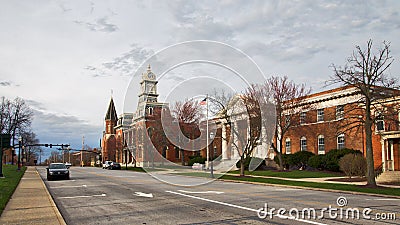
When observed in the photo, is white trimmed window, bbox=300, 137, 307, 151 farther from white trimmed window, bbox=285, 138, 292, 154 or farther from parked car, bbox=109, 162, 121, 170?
parked car, bbox=109, 162, 121, 170

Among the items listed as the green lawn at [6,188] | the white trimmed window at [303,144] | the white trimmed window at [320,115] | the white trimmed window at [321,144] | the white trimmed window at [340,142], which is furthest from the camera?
the white trimmed window at [303,144]

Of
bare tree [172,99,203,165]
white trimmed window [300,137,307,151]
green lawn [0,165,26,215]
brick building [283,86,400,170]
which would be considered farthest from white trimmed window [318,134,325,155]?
green lawn [0,165,26,215]

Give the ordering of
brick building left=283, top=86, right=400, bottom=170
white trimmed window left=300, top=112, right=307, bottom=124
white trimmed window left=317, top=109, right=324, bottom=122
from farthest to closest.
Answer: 1. white trimmed window left=317, top=109, right=324, bottom=122
2. white trimmed window left=300, top=112, right=307, bottom=124
3. brick building left=283, top=86, right=400, bottom=170

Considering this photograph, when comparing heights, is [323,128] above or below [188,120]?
above

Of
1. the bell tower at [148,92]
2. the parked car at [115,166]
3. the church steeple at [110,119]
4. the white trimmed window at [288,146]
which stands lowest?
the parked car at [115,166]

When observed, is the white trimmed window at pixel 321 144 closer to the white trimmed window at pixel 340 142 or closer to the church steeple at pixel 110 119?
the white trimmed window at pixel 340 142

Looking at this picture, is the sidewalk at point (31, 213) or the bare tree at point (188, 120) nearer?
the sidewalk at point (31, 213)

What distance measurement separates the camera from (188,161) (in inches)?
2347

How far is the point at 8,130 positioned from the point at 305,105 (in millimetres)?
47174

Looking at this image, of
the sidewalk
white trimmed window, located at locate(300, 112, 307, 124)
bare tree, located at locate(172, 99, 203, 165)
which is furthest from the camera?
white trimmed window, located at locate(300, 112, 307, 124)

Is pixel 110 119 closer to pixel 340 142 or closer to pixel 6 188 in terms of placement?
pixel 340 142

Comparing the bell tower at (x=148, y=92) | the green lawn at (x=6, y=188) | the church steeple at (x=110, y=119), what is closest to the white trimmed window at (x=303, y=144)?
the green lawn at (x=6, y=188)

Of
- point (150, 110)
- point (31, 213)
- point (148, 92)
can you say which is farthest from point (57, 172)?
point (31, 213)

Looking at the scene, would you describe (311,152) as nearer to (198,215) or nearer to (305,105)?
(305,105)
